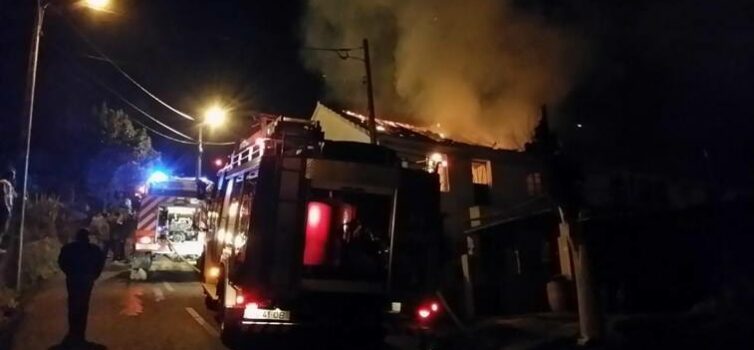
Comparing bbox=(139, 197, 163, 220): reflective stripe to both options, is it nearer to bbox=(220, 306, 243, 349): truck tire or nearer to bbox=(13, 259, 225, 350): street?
bbox=(13, 259, 225, 350): street

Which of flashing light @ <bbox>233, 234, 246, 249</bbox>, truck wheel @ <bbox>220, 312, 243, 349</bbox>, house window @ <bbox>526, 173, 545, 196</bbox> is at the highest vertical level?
house window @ <bbox>526, 173, 545, 196</bbox>

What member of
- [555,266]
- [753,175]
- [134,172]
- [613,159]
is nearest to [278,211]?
[555,266]

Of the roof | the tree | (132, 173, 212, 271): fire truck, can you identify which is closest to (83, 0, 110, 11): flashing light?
(132, 173, 212, 271): fire truck

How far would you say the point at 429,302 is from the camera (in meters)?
8.74

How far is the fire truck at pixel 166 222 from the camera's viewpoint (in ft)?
60.0

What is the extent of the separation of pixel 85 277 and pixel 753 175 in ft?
53.3

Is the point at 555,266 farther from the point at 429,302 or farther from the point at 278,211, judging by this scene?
the point at 278,211

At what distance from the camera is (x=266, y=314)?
26.9ft

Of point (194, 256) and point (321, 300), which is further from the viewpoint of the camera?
point (194, 256)

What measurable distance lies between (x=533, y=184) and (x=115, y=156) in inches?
900

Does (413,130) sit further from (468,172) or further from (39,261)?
(39,261)

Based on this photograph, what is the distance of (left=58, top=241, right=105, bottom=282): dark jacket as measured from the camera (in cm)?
911

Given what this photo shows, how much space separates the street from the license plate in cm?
130

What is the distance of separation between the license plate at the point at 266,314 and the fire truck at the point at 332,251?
1 centimetres
